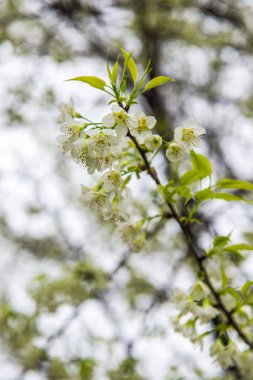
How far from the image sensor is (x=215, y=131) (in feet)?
13.0

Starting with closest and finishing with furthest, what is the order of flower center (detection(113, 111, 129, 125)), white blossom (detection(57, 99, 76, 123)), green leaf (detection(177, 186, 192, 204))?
1. flower center (detection(113, 111, 129, 125))
2. green leaf (detection(177, 186, 192, 204))
3. white blossom (detection(57, 99, 76, 123))

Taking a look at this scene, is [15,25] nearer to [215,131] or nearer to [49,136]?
[49,136]

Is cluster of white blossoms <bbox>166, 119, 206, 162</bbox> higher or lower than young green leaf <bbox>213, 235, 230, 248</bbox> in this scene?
higher

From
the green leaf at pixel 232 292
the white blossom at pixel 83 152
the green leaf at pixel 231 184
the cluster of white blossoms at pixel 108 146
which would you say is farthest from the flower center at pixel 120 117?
the green leaf at pixel 232 292

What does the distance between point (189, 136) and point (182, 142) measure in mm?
39

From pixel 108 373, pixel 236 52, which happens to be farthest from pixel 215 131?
pixel 108 373

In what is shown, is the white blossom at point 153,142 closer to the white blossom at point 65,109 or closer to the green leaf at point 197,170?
the green leaf at point 197,170

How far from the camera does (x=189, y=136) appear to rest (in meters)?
1.24

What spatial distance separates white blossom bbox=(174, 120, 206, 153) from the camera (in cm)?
121

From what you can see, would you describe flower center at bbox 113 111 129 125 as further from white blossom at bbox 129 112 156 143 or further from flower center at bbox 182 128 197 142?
flower center at bbox 182 128 197 142

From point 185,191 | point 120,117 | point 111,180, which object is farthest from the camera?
point 111,180

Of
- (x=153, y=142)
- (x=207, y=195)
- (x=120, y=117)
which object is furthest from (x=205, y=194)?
(x=120, y=117)

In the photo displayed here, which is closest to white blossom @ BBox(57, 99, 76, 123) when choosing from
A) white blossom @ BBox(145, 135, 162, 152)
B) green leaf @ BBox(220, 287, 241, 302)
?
white blossom @ BBox(145, 135, 162, 152)

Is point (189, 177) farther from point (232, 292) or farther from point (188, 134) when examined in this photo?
point (232, 292)
